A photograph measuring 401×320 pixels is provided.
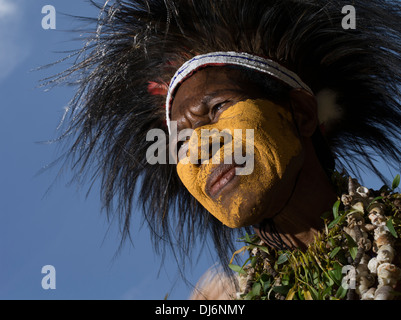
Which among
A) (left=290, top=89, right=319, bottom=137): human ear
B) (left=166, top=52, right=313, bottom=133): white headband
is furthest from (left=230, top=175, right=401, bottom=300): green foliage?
(left=166, top=52, right=313, bottom=133): white headband

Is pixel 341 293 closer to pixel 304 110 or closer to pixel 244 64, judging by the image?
pixel 304 110

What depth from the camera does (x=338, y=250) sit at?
10.2 feet

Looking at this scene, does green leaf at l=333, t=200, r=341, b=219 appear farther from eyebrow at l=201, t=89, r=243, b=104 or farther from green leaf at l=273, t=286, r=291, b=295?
eyebrow at l=201, t=89, r=243, b=104

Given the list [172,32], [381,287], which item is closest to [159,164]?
[172,32]

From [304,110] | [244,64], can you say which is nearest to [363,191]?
[304,110]

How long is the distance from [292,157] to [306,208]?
0.30m

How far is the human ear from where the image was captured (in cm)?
352

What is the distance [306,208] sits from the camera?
3379mm

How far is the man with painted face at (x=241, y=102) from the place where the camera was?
129 inches

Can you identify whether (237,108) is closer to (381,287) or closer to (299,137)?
(299,137)

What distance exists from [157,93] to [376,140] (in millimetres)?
1429

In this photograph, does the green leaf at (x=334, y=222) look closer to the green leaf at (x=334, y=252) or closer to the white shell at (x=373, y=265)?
the green leaf at (x=334, y=252)

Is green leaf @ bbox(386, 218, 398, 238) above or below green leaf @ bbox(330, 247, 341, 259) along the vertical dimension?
above

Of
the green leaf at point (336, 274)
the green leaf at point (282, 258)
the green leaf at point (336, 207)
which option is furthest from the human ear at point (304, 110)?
the green leaf at point (336, 274)
